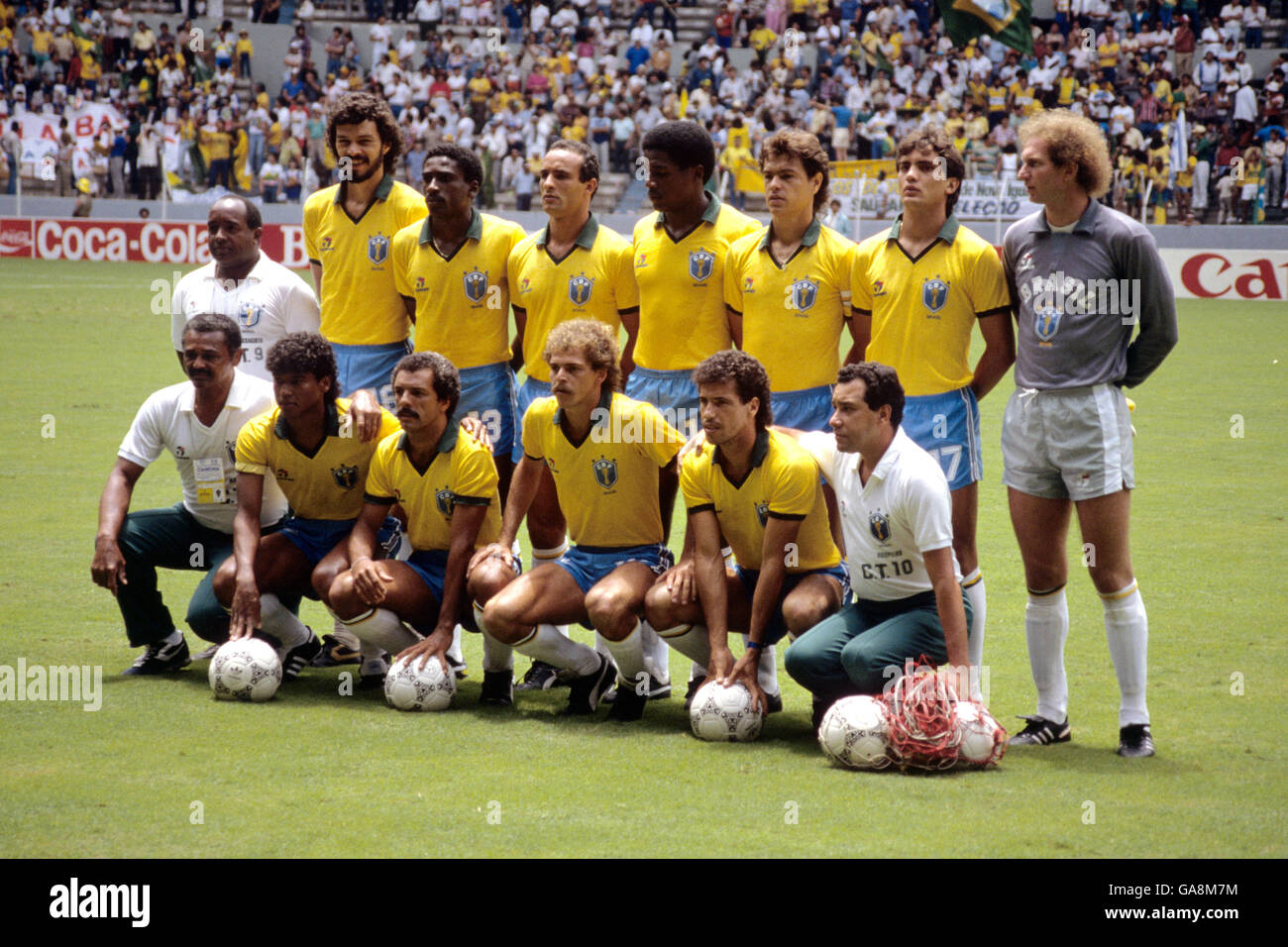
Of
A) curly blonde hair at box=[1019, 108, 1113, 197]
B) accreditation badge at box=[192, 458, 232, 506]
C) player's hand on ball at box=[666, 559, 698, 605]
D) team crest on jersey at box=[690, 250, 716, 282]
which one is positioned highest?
curly blonde hair at box=[1019, 108, 1113, 197]

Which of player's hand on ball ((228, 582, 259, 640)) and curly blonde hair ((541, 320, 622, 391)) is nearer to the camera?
curly blonde hair ((541, 320, 622, 391))

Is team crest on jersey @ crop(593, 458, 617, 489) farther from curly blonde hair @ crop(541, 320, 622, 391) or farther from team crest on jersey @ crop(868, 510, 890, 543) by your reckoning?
team crest on jersey @ crop(868, 510, 890, 543)

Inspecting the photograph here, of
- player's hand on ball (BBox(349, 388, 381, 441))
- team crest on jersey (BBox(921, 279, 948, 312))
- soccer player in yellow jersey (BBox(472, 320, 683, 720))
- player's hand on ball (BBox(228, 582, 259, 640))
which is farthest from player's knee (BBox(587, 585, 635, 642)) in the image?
team crest on jersey (BBox(921, 279, 948, 312))

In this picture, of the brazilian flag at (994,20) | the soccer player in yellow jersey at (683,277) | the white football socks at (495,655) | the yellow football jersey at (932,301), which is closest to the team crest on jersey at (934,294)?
the yellow football jersey at (932,301)

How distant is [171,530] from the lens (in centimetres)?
683

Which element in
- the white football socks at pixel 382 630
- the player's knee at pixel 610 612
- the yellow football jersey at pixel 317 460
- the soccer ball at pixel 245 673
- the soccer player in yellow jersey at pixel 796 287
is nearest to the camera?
the player's knee at pixel 610 612

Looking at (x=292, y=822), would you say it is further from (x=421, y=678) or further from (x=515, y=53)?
(x=515, y=53)

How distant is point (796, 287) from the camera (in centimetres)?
640

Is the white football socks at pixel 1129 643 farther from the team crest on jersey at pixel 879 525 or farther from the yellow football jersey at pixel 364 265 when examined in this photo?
the yellow football jersey at pixel 364 265

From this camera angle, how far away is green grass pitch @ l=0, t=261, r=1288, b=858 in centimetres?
450

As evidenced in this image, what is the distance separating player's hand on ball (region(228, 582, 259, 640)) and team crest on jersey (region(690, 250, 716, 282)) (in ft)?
7.74

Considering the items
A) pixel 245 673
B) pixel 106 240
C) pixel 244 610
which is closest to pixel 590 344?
pixel 244 610

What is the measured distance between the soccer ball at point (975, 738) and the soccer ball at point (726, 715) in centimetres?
79

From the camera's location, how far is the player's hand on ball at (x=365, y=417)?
6449 millimetres
